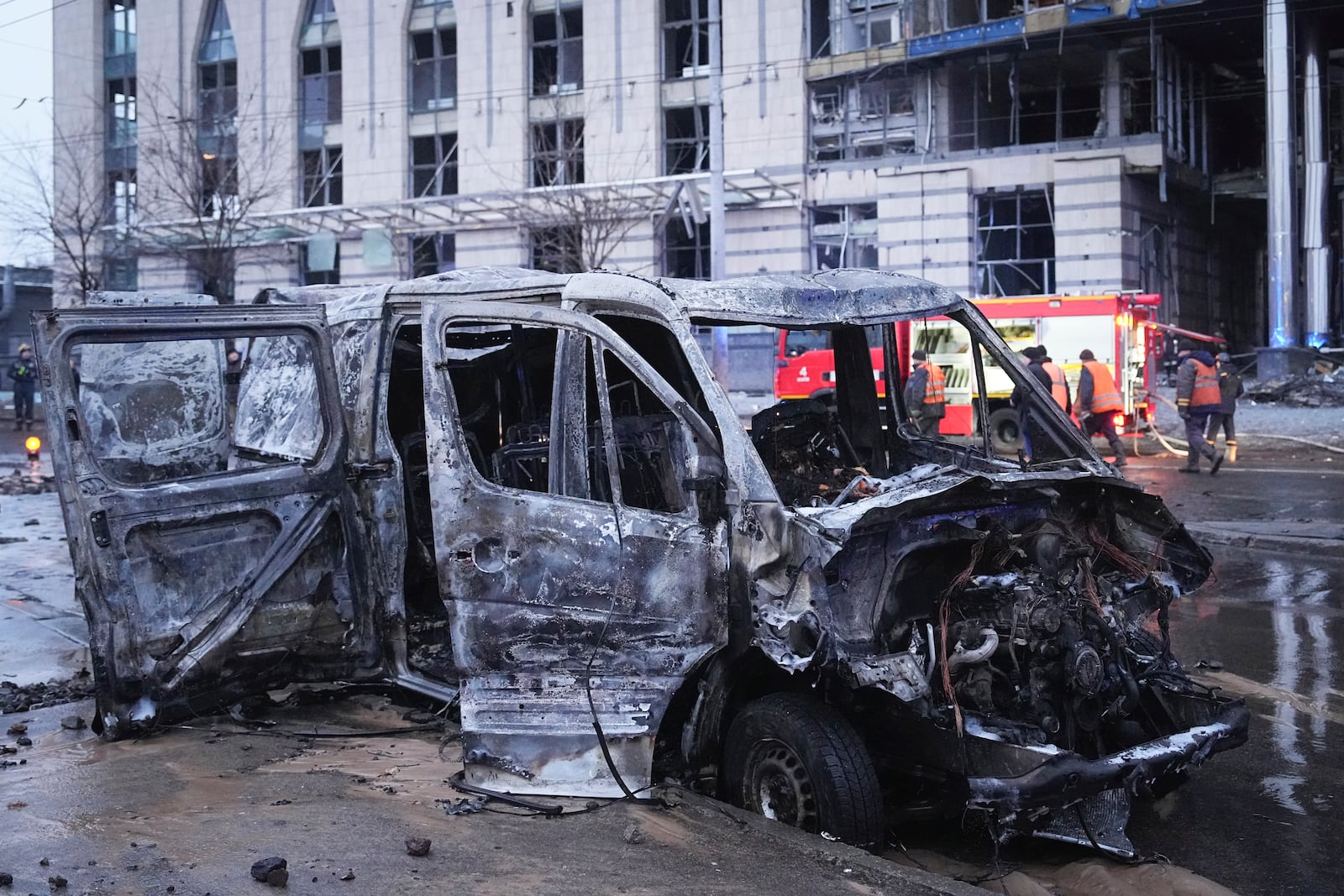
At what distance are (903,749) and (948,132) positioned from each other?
25751 millimetres

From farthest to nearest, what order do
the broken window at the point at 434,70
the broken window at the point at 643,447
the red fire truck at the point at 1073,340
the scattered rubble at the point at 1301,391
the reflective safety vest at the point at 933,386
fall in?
the broken window at the point at 434,70 < the scattered rubble at the point at 1301,391 < the red fire truck at the point at 1073,340 < the reflective safety vest at the point at 933,386 < the broken window at the point at 643,447

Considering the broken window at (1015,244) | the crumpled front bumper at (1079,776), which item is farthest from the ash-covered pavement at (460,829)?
the broken window at (1015,244)

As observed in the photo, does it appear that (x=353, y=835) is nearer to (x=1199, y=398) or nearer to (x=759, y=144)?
(x=1199, y=398)

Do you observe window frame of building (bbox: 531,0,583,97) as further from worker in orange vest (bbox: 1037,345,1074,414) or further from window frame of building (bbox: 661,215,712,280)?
worker in orange vest (bbox: 1037,345,1074,414)

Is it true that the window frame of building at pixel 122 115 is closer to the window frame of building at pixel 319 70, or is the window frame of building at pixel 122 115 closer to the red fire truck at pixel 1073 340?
the window frame of building at pixel 319 70

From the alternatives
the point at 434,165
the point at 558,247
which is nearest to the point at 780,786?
the point at 558,247

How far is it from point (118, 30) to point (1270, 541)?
38454mm

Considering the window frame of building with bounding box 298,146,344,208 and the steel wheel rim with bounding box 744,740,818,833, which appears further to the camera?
the window frame of building with bounding box 298,146,344,208

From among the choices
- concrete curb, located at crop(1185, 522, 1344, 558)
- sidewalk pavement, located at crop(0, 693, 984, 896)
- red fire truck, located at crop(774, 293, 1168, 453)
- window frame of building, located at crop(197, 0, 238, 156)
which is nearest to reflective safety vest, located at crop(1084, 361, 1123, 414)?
red fire truck, located at crop(774, 293, 1168, 453)

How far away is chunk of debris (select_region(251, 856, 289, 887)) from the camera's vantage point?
391cm

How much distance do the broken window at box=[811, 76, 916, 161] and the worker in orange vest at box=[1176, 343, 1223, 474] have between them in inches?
513

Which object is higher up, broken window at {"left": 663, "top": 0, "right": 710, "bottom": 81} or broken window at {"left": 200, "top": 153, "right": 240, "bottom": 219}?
broken window at {"left": 663, "top": 0, "right": 710, "bottom": 81}

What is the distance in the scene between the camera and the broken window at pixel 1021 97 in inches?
1104

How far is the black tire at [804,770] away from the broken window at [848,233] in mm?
24670
